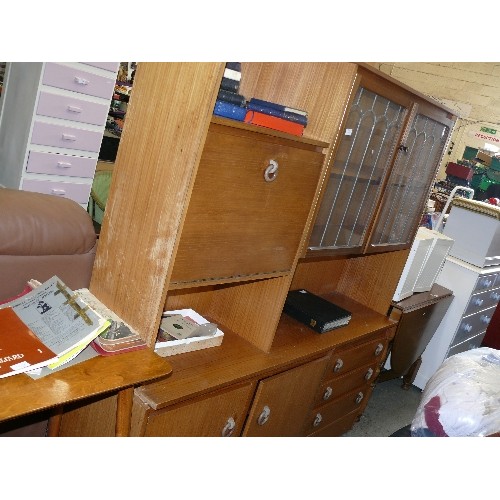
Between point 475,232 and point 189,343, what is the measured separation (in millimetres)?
2643

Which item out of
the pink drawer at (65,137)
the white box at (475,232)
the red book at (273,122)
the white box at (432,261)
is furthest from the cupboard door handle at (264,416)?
the pink drawer at (65,137)

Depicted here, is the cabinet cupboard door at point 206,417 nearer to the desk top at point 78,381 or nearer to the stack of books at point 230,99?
the desk top at point 78,381

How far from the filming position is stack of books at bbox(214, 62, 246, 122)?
1.34 meters

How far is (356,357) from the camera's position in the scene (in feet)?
8.08

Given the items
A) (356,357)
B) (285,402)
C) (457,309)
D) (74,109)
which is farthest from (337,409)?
(74,109)

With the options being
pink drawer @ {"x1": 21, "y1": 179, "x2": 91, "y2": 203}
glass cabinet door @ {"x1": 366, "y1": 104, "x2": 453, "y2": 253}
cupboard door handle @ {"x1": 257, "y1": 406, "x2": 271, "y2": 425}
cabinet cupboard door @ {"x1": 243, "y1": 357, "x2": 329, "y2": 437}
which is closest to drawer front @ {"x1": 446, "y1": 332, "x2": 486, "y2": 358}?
glass cabinet door @ {"x1": 366, "y1": 104, "x2": 453, "y2": 253}

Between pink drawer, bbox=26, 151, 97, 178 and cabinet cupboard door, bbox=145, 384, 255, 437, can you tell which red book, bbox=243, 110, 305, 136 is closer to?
cabinet cupboard door, bbox=145, 384, 255, 437

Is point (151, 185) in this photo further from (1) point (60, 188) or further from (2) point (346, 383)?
(1) point (60, 188)

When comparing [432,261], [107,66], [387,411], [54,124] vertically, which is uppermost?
[107,66]

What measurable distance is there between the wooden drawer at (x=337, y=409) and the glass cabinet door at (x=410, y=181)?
79 centimetres

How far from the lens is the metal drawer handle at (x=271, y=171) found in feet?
4.95

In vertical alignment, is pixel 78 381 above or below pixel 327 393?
above
